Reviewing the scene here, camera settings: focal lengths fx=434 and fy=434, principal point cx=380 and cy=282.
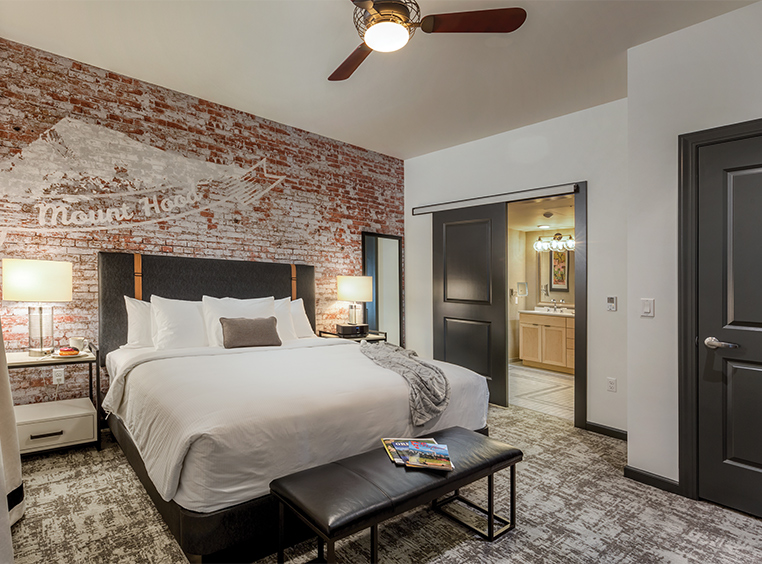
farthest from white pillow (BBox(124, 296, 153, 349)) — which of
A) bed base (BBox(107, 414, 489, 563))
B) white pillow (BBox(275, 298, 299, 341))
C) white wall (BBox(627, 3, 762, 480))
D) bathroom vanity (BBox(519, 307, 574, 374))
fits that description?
bathroom vanity (BBox(519, 307, 574, 374))

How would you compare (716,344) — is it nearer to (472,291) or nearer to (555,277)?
(472,291)

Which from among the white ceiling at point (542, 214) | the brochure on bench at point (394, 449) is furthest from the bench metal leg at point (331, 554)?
the white ceiling at point (542, 214)

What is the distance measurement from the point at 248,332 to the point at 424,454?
2021 mm

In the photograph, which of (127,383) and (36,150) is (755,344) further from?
(36,150)

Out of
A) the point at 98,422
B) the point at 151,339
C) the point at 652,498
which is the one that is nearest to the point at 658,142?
the point at 652,498

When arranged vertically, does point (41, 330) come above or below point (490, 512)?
above

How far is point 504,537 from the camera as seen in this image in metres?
2.20

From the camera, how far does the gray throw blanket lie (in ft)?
8.19

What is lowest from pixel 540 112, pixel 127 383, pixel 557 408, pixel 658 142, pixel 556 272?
pixel 557 408

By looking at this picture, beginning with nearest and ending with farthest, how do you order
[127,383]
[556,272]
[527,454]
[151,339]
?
[127,383]
[527,454]
[151,339]
[556,272]

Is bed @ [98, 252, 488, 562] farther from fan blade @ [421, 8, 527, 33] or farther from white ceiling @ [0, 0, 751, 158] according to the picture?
fan blade @ [421, 8, 527, 33]

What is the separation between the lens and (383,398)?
237cm

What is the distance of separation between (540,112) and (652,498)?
10.9ft

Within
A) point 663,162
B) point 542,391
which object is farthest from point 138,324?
point 542,391
